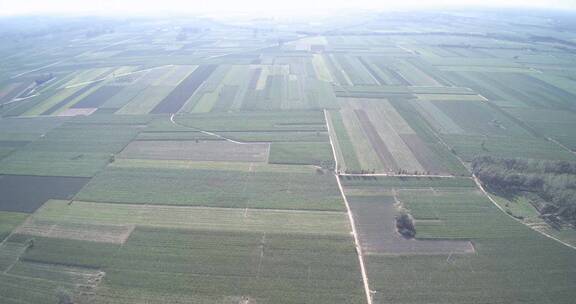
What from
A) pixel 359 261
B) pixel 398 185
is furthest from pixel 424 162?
pixel 359 261

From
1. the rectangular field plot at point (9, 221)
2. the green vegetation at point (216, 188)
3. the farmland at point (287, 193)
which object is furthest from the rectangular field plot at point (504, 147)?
the rectangular field plot at point (9, 221)

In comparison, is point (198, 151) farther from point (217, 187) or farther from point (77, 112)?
point (77, 112)

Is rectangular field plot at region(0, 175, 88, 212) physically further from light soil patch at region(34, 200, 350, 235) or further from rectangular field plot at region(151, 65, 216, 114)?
rectangular field plot at region(151, 65, 216, 114)

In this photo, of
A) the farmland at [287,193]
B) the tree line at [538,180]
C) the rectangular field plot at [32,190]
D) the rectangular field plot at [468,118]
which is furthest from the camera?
the rectangular field plot at [468,118]

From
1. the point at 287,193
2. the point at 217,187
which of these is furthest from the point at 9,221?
the point at 287,193

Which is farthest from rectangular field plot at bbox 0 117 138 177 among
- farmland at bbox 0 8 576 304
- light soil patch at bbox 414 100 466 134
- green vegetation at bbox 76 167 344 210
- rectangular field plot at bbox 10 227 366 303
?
light soil patch at bbox 414 100 466 134

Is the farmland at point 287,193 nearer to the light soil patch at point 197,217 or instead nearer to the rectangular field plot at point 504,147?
the light soil patch at point 197,217
